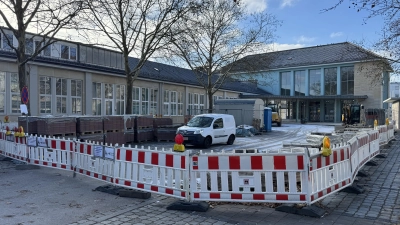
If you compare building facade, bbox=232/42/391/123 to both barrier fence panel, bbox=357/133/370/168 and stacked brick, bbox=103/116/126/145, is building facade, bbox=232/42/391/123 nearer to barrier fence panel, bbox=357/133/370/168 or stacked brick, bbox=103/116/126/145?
stacked brick, bbox=103/116/126/145

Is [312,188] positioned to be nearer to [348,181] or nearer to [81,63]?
[348,181]

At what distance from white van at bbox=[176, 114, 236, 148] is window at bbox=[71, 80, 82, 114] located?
1278 cm

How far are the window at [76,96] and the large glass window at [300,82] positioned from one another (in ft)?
124

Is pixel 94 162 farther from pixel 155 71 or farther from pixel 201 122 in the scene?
pixel 155 71

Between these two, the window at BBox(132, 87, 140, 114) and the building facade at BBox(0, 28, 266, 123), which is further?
the window at BBox(132, 87, 140, 114)

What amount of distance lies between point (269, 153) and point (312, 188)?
100cm

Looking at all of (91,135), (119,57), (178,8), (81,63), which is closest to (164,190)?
(91,135)

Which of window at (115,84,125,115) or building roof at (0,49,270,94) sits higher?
building roof at (0,49,270,94)

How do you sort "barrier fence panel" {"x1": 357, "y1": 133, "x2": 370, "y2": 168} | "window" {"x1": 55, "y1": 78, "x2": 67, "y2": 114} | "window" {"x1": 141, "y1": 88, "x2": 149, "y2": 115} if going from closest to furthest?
"barrier fence panel" {"x1": 357, "y1": 133, "x2": 370, "y2": 168}
"window" {"x1": 55, "y1": 78, "x2": 67, "y2": 114}
"window" {"x1": 141, "y1": 88, "x2": 149, "y2": 115}

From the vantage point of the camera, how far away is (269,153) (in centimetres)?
634

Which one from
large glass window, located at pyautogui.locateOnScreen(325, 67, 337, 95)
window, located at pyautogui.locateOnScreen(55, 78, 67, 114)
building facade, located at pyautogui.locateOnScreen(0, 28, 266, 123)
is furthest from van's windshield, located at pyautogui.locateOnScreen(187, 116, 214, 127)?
large glass window, located at pyautogui.locateOnScreen(325, 67, 337, 95)

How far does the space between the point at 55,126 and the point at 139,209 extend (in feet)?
31.4

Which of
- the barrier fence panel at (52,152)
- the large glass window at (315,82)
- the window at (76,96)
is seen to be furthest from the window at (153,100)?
the large glass window at (315,82)

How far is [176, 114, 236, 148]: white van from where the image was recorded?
17703 mm
